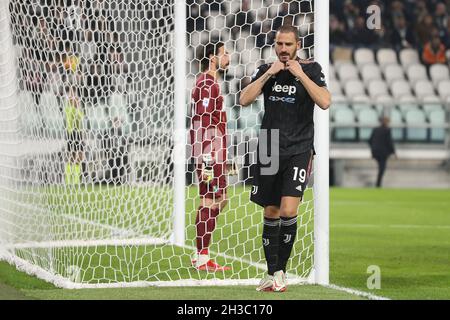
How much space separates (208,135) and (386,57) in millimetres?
16975

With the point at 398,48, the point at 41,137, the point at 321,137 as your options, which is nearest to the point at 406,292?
the point at 321,137

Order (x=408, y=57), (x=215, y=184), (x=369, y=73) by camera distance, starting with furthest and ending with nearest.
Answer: (x=408, y=57) → (x=369, y=73) → (x=215, y=184)

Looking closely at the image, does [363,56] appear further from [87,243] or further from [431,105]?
[87,243]

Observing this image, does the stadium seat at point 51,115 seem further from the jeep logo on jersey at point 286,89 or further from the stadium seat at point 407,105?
the stadium seat at point 407,105

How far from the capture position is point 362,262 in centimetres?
922

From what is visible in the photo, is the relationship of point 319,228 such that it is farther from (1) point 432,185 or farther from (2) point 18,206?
(1) point 432,185

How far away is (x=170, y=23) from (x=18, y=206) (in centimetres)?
214

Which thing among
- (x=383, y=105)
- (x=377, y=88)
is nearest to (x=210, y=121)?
(x=383, y=105)

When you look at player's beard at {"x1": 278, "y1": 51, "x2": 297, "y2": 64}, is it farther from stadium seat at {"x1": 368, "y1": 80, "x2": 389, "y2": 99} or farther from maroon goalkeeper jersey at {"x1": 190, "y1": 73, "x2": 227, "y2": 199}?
stadium seat at {"x1": 368, "y1": 80, "x2": 389, "y2": 99}

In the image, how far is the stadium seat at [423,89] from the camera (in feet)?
77.8

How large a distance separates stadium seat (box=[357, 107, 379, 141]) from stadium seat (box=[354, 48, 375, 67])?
2.67m

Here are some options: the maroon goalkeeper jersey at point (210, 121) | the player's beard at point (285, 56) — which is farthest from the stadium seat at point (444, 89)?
the player's beard at point (285, 56)

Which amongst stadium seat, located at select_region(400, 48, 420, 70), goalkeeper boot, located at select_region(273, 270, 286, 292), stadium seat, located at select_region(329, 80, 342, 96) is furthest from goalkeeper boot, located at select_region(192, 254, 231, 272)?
stadium seat, located at select_region(400, 48, 420, 70)

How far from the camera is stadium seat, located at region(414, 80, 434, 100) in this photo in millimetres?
23698
